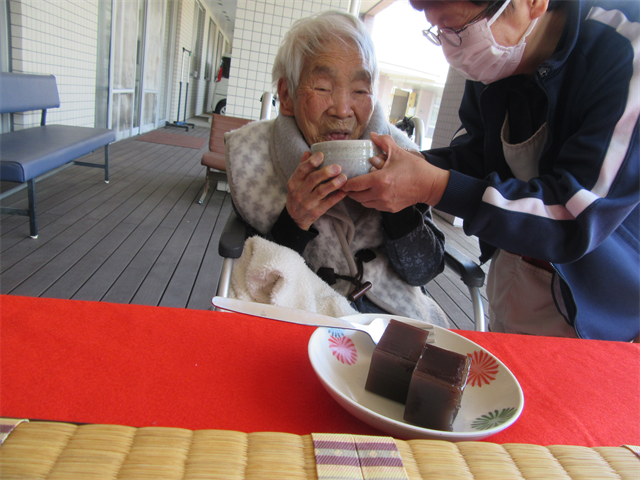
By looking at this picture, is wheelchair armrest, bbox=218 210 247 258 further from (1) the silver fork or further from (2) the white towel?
(1) the silver fork

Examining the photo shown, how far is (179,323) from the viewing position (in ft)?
2.13

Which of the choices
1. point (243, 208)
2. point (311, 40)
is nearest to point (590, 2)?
point (311, 40)

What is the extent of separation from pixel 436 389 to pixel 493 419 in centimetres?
11

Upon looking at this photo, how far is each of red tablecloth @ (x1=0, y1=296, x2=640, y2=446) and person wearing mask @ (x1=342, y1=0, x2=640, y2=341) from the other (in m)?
0.19

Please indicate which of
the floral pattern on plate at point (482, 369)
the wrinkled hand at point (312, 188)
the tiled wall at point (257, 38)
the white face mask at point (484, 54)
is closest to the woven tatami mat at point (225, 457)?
the floral pattern on plate at point (482, 369)

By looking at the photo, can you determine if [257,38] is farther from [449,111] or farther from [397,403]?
[397,403]

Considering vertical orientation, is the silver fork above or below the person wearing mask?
below

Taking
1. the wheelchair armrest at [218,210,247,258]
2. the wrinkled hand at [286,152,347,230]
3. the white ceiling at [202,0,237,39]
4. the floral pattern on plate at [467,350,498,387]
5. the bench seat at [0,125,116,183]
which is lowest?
the bench seat at [0,125,116,183]

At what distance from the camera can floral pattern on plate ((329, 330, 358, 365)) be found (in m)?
0.63

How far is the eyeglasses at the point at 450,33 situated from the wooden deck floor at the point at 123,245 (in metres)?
1.83

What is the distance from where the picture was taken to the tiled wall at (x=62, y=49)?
12.0ft

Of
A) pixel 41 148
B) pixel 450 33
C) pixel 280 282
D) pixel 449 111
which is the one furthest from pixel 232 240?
pixel 449 111

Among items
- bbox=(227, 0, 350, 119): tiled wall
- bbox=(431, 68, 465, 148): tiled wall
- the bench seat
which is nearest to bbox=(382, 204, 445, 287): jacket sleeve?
the bench seat

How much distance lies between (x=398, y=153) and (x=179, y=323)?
0.51m
